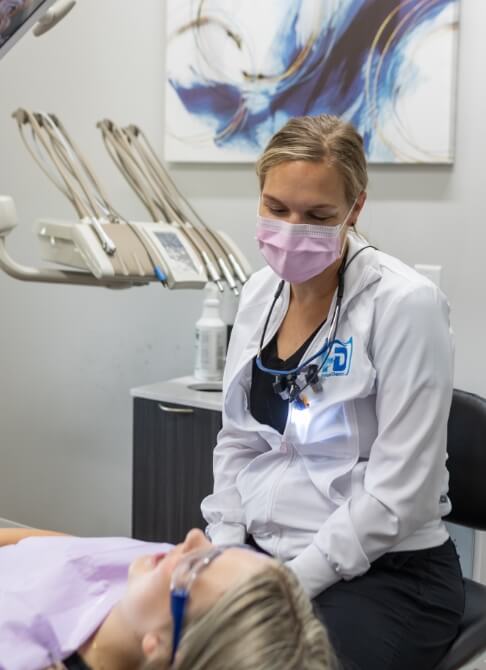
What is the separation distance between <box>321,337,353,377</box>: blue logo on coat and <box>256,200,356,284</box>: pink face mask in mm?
142

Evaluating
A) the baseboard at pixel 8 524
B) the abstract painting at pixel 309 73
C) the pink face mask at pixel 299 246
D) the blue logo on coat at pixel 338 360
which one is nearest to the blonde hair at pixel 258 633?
the blue logo on coat at pixel 338 360

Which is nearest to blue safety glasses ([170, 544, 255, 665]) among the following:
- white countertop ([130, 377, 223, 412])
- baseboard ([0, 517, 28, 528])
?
white countertop ([130, 377, 223, 412])

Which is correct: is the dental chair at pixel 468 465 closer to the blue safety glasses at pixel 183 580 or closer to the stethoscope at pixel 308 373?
the stethoscope at pixel 308 373

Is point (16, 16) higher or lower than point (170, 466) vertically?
higher

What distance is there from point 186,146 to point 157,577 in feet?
5.37

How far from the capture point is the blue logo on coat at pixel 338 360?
4.61 ft

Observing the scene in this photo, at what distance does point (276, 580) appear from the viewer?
0.94 m

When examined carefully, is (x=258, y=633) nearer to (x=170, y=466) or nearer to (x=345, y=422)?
(x=345, y=422)

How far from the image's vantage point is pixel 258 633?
2.89 feet

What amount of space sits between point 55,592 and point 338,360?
1.84 feet

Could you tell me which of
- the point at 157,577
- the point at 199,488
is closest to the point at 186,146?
the point at 199,488

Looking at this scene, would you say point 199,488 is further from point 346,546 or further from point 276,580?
point 276,580

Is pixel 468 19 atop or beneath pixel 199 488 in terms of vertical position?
atop

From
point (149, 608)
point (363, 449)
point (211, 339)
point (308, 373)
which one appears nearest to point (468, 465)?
point (363, 449)
